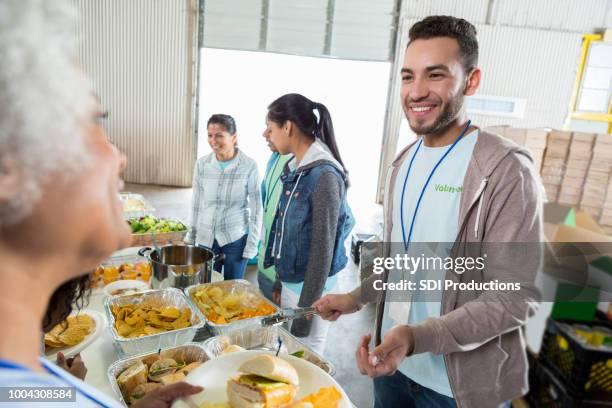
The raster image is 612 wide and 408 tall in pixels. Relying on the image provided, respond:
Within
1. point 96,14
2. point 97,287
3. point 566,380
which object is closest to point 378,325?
point 566,380

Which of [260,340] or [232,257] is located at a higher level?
[260,340]

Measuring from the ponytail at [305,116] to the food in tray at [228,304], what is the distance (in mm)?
904

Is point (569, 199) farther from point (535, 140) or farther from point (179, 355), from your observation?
point (179, 355)

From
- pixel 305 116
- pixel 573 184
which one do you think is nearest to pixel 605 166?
pixel 573 184

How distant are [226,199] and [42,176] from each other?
2.81m

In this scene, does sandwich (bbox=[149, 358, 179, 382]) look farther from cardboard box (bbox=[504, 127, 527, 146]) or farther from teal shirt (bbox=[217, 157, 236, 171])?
cardboard box (bbox=[504, 127, 527, 146])

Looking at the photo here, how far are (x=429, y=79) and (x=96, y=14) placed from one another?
8.83 metres

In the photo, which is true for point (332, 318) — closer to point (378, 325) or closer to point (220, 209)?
point (378, 325)

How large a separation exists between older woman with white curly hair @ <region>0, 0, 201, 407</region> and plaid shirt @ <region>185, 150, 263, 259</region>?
2.71 metres

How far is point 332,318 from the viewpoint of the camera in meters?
1.64

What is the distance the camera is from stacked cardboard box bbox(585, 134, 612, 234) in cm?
509

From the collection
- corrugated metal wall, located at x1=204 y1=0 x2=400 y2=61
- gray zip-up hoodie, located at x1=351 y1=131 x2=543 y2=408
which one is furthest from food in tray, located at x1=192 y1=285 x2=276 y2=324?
corrugated metal wall, located at x1=204 y1=0 x2=400 y2=61

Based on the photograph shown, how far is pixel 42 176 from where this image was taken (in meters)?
0.44

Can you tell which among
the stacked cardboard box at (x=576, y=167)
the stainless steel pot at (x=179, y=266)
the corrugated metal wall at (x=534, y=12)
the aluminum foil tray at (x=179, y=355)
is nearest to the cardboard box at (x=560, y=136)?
the stacked cardboard box at (x=576, y=167)
